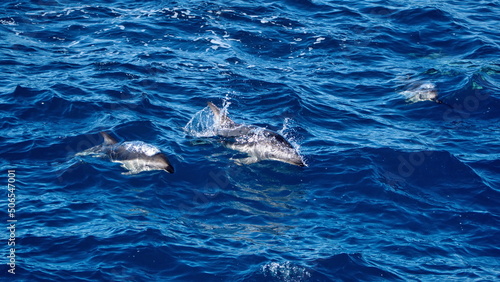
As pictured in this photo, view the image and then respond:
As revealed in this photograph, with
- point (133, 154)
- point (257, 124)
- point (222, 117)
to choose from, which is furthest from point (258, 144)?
point (133, 154)

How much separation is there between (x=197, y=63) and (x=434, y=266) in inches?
633

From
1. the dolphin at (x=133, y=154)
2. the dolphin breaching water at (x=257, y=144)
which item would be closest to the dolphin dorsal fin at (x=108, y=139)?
the dolphin at (x=133, y=154)

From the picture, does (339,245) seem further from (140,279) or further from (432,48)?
(432,48)

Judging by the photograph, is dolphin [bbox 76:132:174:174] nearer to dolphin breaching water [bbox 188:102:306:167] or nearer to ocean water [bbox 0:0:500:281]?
ocean water [bbox 0:0:500:281]

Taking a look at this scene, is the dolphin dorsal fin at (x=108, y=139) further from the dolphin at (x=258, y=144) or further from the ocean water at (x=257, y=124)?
the dolphin at (x=258, y=144)

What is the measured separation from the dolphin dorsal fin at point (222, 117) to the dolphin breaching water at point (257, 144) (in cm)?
4

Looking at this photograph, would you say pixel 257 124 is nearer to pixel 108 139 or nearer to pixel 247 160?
pixel 247 160

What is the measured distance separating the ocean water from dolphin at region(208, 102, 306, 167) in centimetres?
36

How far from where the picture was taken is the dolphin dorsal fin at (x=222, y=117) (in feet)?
75.7

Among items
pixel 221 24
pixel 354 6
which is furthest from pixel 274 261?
pixel 354 6

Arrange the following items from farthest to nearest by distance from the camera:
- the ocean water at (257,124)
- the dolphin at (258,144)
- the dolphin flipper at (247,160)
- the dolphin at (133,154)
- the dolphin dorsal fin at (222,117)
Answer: the dolphin dorsal fin at (222,117), the dolphin flipper at (247,160), the dolphin at (258,144), the dolphin at (133,154), the ocean water at (257,124)

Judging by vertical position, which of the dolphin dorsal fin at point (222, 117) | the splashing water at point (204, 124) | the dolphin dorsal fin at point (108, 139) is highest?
the dolphin dorsal fin at point (222, 117)

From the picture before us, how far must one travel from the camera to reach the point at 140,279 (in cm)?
1567

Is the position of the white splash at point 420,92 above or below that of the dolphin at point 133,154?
above
